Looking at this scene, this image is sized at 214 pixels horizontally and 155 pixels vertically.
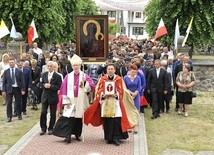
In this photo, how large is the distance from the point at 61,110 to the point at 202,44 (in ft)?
52.5

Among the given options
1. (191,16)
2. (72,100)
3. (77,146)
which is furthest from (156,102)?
(191,16)

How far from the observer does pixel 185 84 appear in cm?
1550

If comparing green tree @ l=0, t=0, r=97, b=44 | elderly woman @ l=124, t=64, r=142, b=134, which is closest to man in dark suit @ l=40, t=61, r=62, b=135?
elderly woman @ l=124, t=64, r=142, b=134

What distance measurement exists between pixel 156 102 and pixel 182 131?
1.85 m

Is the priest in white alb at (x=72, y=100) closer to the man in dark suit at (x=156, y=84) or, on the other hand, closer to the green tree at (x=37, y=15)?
the man in dark suit at (x=156, y=84)

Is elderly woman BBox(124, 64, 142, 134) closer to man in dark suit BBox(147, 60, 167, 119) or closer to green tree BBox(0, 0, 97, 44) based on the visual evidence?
man in dark suit BBox(147, 60, 167, 119)

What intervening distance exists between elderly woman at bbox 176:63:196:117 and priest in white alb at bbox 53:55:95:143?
489 cm

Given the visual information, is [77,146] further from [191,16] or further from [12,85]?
[191,16]

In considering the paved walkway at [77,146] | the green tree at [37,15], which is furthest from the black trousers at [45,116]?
the green tree at [37,15]

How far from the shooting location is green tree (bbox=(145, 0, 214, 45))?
25.3 m

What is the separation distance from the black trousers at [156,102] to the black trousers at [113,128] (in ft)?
13.0

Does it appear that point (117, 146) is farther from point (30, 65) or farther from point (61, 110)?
point (30, 65)

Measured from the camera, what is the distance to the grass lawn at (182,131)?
11836 millimetres

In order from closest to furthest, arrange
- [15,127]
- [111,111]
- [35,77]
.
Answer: [111,111], [15,127], [35,77]
